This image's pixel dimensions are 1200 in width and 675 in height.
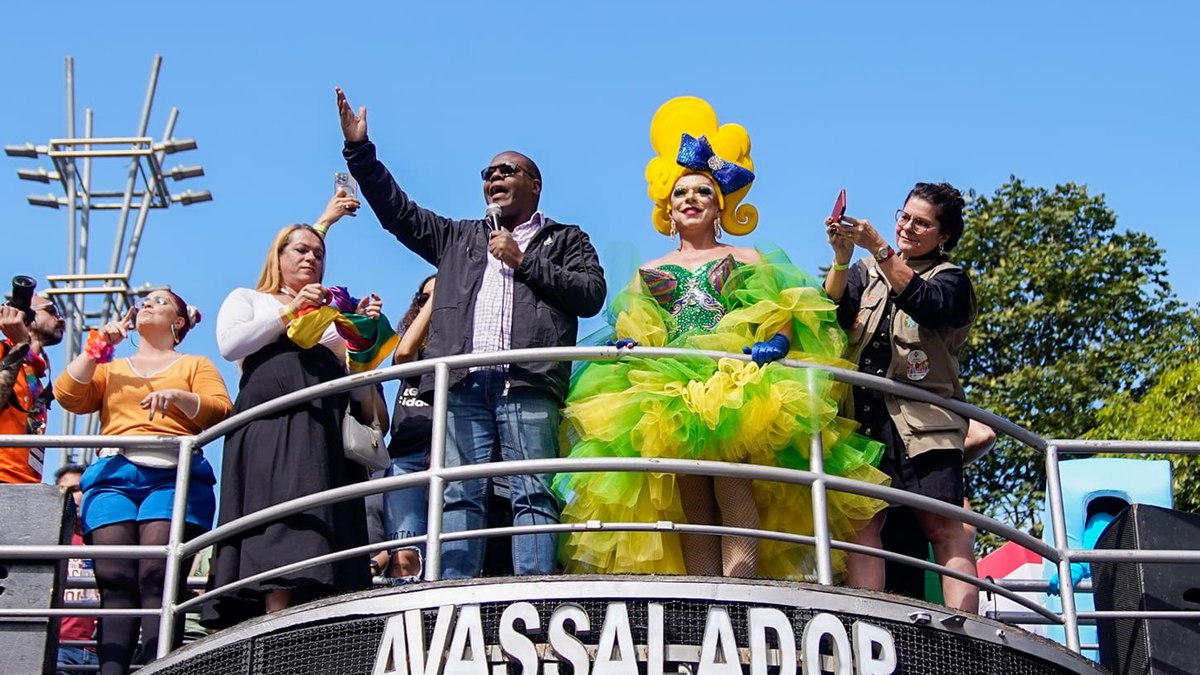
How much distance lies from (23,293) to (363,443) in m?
2.27

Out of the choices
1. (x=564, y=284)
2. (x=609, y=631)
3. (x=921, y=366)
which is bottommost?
(x=609, y=631)

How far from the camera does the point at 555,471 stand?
6191mm

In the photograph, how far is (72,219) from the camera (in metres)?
23.5

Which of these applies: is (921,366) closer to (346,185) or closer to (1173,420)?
(346,185)

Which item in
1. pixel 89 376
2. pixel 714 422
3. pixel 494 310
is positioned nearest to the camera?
pixel 714 422

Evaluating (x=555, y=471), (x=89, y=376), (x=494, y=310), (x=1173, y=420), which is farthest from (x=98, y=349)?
(x=1173, y=420)

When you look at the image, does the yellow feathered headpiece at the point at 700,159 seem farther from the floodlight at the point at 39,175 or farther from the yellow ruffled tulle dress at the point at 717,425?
the floodlight at the point at 39,175

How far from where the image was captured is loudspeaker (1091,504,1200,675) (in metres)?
7.20

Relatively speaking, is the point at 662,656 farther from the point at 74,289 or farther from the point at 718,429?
the point at 74,289

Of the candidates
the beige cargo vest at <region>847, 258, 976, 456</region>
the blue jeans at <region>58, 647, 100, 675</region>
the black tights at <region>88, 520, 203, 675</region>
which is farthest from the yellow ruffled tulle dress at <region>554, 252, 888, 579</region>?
the blue jeans at <region>58, 647, 100, 675</region>

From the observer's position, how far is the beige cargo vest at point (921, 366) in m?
7.11

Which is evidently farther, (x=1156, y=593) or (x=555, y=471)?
(x=1156, y=593)

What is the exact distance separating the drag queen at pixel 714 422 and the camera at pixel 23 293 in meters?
2.98

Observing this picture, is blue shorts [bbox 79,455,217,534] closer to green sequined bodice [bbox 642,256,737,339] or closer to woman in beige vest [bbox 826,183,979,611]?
green sequined bodice [bbox 642,256,737,339]
